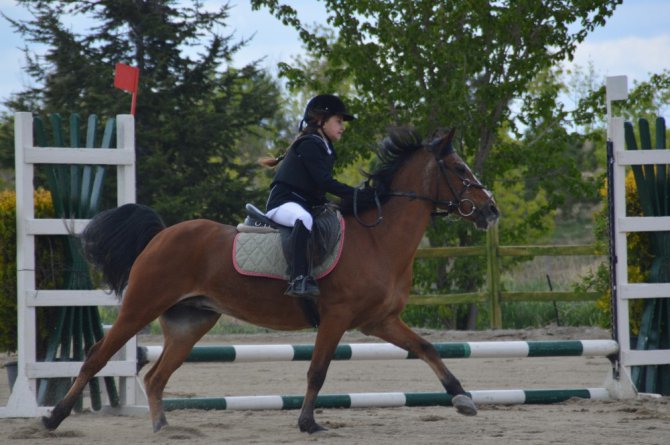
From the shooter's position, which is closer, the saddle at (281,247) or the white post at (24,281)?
the saddle at (281,247)

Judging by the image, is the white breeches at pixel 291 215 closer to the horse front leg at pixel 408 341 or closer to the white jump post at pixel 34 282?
the horse front leg at pixel 408 341

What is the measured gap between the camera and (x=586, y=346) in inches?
318

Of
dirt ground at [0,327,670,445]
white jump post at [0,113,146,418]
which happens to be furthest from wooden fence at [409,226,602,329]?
white jump post at [0,113,146,418]

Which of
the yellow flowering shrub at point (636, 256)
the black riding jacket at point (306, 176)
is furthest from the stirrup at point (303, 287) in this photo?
the yellow flowering shrub at point (636, 256)

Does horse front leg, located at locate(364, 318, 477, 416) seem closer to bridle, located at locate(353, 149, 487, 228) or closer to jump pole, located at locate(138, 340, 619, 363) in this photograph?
jump pole, located at locate(138, 340, 619, 363)

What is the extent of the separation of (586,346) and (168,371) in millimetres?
3594

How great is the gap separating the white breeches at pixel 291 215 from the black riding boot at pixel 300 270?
0.16 feet

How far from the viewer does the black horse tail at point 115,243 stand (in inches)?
269

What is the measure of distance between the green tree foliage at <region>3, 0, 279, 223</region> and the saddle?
11599mm

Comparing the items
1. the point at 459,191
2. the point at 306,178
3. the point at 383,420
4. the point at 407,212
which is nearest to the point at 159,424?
the point at 383,420

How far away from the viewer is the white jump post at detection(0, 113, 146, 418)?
734 centimetres

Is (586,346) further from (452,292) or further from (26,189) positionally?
(452,292)

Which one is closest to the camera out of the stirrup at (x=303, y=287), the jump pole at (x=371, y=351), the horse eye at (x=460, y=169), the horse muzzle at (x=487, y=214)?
the stirrup at (x=303, y=287)

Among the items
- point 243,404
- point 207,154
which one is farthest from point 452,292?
point 243,404
